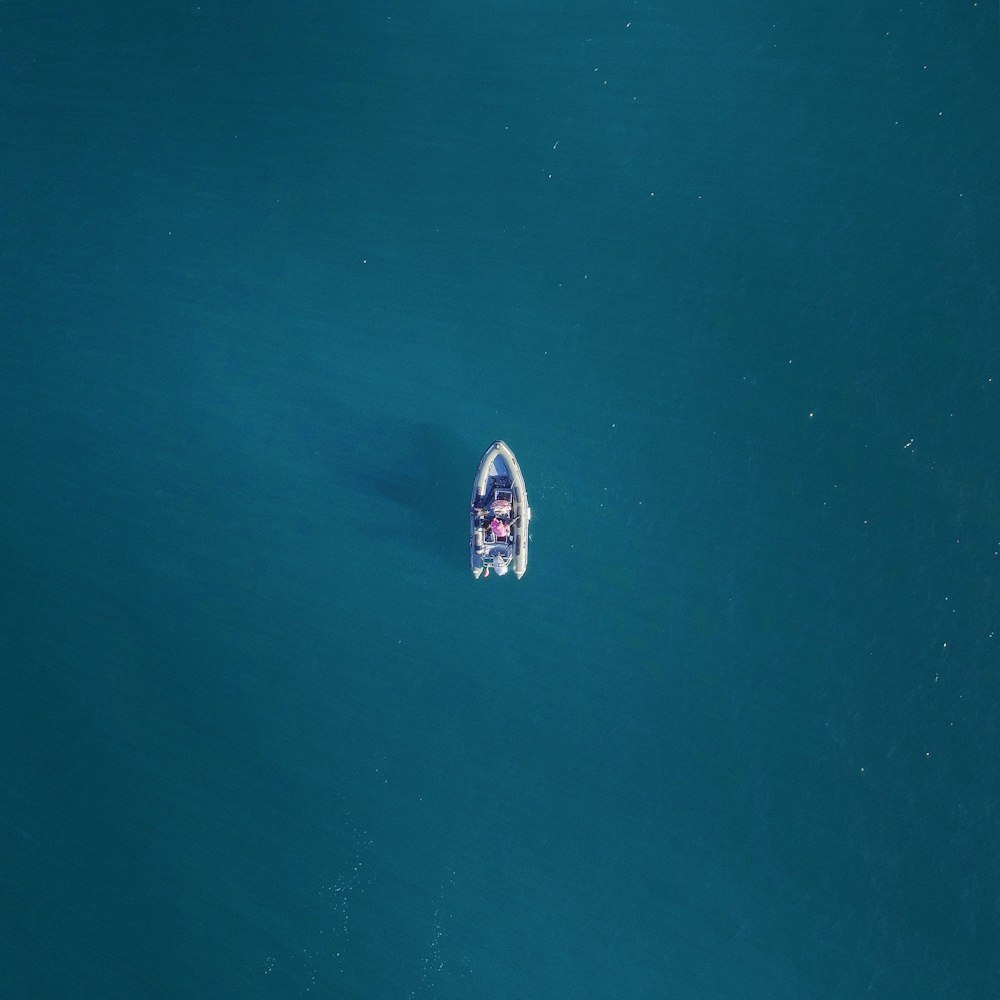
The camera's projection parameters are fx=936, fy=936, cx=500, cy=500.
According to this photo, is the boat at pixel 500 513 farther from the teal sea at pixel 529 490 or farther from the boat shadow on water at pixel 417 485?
the boat shadow on water at pixel 417 485

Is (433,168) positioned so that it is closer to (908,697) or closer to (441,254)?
(441,254)

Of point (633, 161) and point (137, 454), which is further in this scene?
point (137, 454)

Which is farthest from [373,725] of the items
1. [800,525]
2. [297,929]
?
[800,525]

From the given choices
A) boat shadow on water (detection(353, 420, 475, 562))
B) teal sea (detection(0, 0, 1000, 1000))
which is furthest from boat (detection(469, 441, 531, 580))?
boat shadow on water (detection(353, 420, 475, 562))

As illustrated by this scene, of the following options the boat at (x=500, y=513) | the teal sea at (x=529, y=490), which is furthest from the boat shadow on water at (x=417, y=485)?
the boat at (x=500, y=513)

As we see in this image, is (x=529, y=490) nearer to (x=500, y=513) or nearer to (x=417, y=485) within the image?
(x=500, y=513)

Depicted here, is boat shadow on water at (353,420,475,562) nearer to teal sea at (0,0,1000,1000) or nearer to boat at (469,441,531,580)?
teal sea at (0,0,1000,1000)
